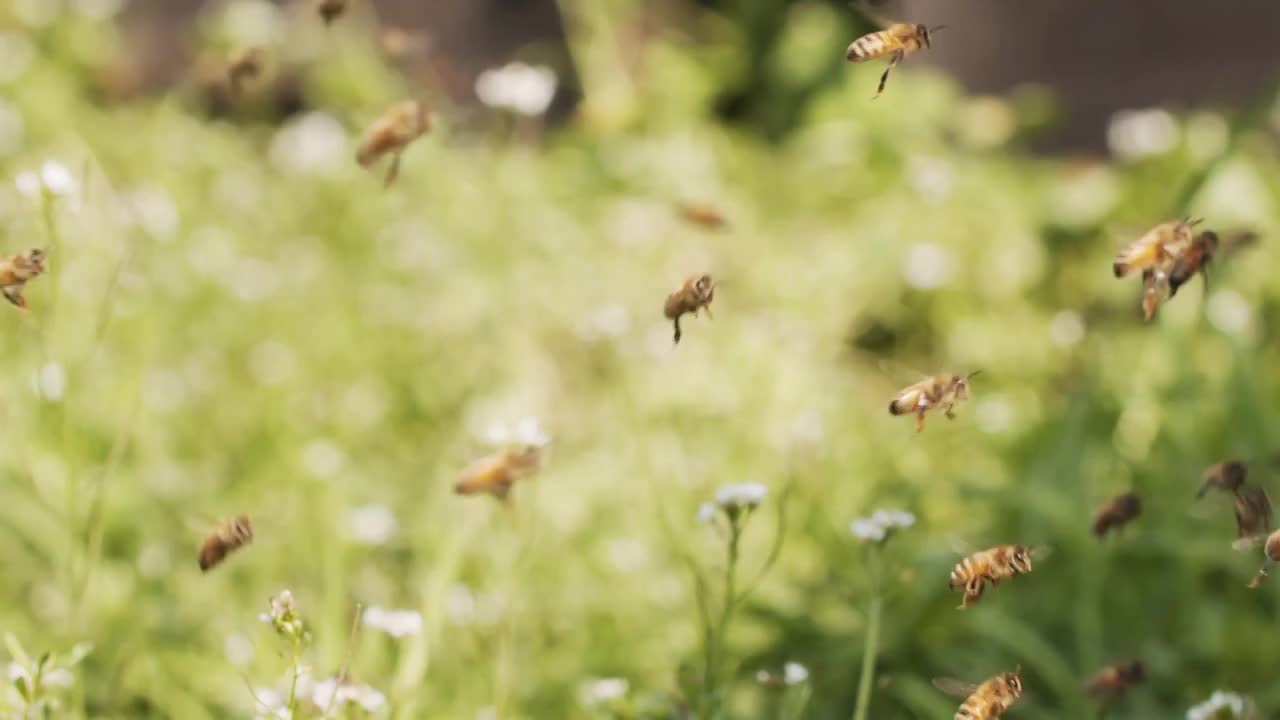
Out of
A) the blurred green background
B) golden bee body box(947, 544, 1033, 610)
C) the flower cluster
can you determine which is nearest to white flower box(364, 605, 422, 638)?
the blurred green background

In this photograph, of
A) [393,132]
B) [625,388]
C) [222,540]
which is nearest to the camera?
[222,540]

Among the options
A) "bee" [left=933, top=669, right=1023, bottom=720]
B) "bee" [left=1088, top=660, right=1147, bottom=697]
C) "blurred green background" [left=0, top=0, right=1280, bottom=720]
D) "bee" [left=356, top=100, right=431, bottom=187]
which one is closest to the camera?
"bee" [left=933, top=669, right=1023, bottom=720]

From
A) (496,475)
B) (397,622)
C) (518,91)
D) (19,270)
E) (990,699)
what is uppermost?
(19,270)

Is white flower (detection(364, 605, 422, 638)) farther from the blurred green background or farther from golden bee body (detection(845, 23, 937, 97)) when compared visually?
golden bee body (detection(845, 23, 937, 97))

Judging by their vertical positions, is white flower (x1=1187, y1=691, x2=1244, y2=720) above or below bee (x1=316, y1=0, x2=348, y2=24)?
below

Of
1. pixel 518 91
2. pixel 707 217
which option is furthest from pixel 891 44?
pixel 518 91

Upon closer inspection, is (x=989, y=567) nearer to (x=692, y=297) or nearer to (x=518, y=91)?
(x=692, y=297)
